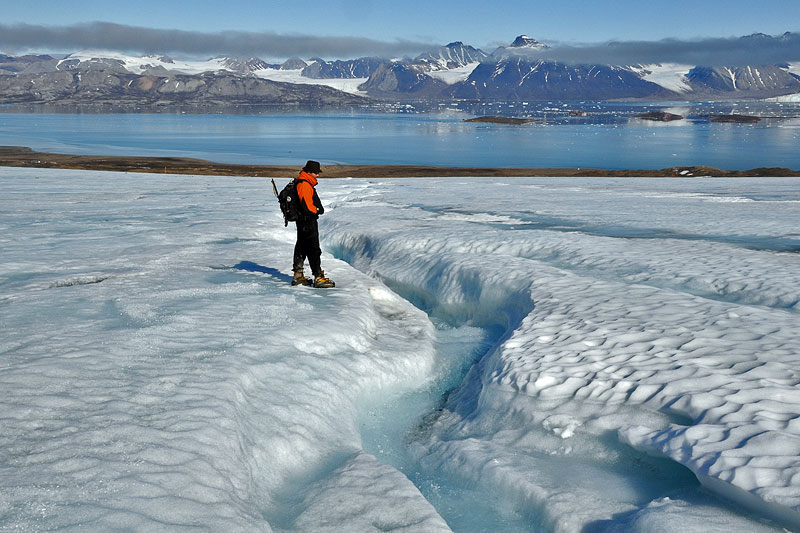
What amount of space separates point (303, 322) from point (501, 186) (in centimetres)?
2361

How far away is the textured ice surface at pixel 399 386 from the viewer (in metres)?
4.56

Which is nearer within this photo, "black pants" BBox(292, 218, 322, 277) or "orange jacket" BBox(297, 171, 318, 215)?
"orange jacket" BBox(297, 171, 318, 215)

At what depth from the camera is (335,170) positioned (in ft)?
164

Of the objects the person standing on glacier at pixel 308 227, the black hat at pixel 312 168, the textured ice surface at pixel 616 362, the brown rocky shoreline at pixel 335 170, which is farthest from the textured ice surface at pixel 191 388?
the brown rocky shoreline at pixel 335 170

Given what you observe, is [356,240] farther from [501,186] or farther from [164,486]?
[501,186]

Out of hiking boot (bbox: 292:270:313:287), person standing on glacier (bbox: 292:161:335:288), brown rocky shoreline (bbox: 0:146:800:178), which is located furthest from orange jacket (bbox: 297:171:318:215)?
brown rocky shoreline (bbox: 0:146:800:178)

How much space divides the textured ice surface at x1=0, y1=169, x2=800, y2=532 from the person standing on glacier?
55 cm

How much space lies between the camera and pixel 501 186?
30703mm

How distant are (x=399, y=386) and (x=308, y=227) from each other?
369 cm

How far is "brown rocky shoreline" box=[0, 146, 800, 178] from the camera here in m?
45.9

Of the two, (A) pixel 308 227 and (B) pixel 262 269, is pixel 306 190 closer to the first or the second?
(A) pixel 308 227

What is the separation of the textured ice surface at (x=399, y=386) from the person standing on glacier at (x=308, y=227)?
550mm

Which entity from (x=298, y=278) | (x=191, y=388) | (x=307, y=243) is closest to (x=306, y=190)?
(x=307, y=243)

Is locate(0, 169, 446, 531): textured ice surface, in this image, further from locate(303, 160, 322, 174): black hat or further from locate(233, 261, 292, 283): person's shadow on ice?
locate(303, 160, 322, 174): black hat
